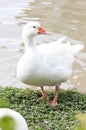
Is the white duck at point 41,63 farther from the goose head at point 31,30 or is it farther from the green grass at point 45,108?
the green grass at point 45,108

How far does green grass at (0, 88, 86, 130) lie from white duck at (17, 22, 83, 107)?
14 centimetres

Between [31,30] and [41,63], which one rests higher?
[31,30]

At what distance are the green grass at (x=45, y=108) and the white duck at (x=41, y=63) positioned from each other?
0.47 feet

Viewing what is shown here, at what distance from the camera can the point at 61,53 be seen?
5.31 meters

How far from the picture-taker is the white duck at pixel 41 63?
4.94 metres

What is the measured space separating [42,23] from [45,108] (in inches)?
188

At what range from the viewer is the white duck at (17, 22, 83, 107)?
4.94 m

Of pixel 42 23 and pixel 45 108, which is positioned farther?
pixel 42 23

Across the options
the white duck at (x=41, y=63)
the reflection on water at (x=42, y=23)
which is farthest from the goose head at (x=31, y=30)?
the reflection on water at (x=42, y=23)

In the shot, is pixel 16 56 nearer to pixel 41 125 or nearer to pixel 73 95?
pixel 73 95

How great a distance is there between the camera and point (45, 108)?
16.6 feet

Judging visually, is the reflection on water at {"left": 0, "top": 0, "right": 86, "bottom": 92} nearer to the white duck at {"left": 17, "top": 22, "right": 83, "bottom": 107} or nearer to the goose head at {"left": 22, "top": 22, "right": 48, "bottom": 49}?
the white duck at {"left": 17, "top": 22, "right": 83, "bottom": 107}

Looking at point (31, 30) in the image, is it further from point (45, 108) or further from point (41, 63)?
point (45, 108)

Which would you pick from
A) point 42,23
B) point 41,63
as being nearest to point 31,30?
point 41,63
